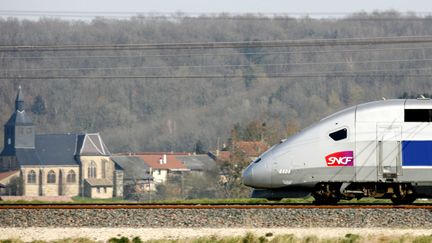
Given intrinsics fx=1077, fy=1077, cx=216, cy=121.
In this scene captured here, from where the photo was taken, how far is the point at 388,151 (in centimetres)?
4278

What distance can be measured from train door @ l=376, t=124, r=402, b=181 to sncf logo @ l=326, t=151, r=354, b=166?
1100mm

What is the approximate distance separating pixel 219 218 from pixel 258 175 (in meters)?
4.99

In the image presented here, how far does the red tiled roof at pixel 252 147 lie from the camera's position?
13075cm

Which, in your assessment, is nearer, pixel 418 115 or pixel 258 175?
pixel 418 115

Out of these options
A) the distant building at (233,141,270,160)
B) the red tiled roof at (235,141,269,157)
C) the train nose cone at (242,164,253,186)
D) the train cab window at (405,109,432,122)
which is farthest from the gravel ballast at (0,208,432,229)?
the red tiled roof at (235,141,269,157)

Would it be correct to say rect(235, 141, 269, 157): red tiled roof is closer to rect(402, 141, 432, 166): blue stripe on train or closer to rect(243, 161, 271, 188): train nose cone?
rect(243, 161, 271, 188): train nose cone

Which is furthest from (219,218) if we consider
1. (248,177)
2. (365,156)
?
(365,156)

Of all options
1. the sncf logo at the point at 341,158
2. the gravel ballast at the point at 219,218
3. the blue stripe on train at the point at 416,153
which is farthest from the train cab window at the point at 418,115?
the gravel ballast at the point at 219,218

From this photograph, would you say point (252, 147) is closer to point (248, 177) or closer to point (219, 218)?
point (248, 177)

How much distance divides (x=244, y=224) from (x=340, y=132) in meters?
6.67

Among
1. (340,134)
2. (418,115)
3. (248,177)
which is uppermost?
(418,115)

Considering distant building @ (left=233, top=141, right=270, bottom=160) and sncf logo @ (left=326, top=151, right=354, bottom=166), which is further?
distant building @ (left=233, top=141, right=270, bottom=160)

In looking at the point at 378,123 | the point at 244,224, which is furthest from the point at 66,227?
the point at 378,123

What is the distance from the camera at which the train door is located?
42.6 m
